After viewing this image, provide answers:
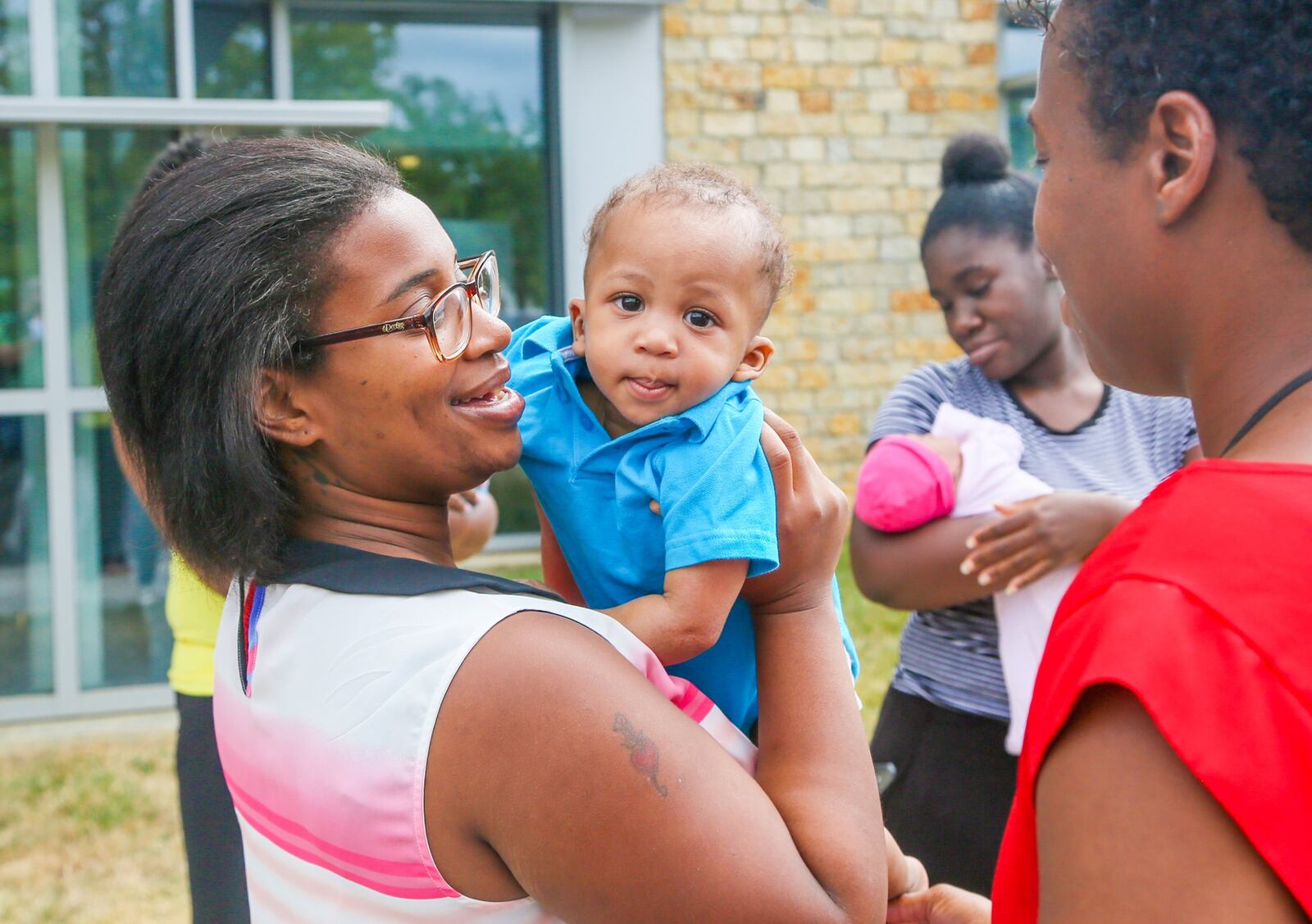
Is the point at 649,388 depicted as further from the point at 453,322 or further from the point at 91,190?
the point at 91,190

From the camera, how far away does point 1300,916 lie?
85 cm

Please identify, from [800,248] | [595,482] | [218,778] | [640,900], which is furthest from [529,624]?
[800,248]

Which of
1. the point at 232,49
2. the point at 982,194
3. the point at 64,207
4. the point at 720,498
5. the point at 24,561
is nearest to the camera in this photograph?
the point at 720,498

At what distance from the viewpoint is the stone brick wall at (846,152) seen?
27.7 ft

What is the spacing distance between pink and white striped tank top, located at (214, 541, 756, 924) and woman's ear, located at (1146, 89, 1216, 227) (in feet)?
2.53

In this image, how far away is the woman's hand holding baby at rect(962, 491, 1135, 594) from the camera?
8.17 ft

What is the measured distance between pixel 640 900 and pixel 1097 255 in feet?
2.63

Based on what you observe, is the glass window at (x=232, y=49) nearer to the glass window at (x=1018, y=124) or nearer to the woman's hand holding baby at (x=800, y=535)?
the glass window at (x=1018, y=124)

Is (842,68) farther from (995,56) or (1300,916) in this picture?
(1300,916)

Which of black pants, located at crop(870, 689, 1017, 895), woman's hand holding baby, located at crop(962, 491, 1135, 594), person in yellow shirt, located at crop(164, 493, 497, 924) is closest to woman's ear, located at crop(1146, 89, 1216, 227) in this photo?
woman's hand holding baby, located at crop(962, 491, 1135, 594)

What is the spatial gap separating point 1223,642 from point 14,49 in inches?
268

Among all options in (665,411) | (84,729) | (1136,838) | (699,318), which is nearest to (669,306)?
(699,318)

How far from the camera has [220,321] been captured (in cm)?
143

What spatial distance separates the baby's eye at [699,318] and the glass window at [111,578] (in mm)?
5035
